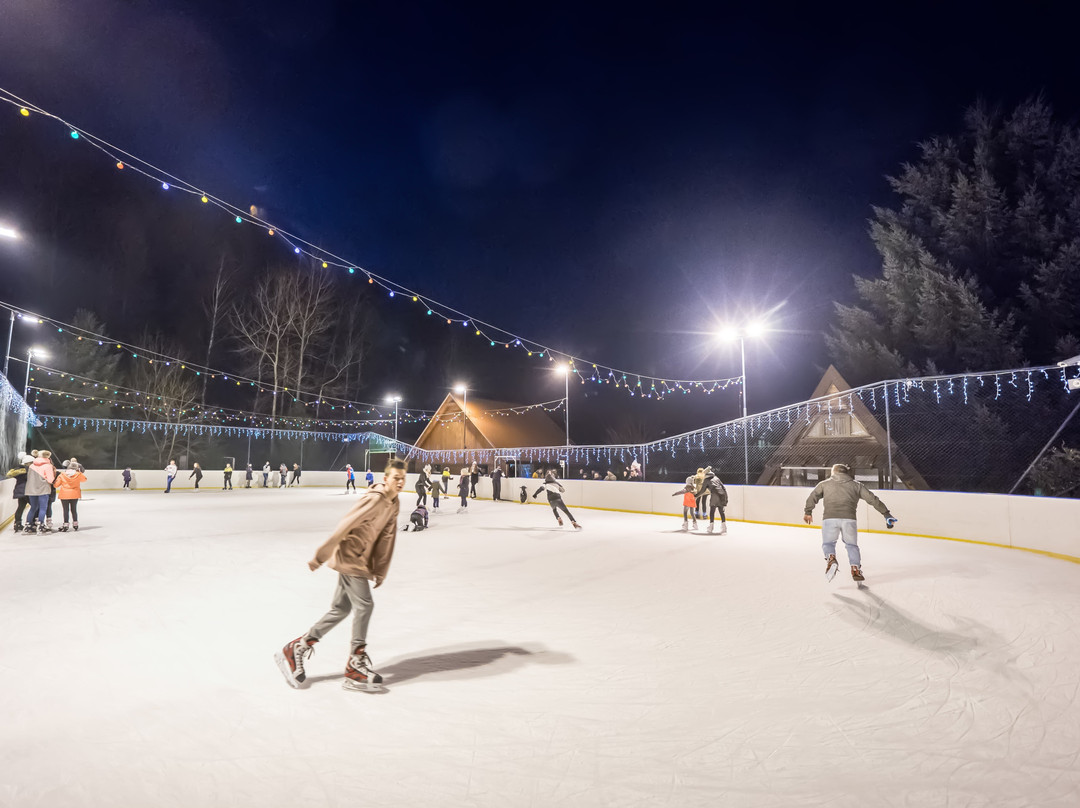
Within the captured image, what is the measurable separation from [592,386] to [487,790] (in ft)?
101

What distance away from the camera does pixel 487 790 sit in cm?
212

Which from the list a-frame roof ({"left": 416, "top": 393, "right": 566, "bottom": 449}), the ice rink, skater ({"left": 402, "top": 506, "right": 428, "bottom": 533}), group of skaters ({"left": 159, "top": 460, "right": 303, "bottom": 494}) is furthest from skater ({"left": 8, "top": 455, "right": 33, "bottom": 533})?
a-frame roof ({"left": 416, "top": 393, "right": 566, "bottom": 449})

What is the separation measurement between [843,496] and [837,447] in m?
→ 11.8

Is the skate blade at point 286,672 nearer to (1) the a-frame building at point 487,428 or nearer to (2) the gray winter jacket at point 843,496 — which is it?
(2) the gray winter jacket at point 843,496

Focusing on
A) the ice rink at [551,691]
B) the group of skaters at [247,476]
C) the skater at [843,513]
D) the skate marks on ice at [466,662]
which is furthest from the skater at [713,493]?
the group of skaters at [247,476]

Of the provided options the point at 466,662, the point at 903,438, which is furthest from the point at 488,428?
the point at 466,662

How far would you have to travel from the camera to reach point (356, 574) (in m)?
3.21

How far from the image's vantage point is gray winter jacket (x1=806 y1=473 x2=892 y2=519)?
621cm

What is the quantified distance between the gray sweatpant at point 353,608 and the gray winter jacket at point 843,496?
5.01m

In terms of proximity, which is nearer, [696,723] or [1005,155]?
[696,723]

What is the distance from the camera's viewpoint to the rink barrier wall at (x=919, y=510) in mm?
8453

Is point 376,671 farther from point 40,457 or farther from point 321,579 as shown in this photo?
point 40,457

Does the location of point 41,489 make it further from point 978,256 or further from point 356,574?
→ point 978,256

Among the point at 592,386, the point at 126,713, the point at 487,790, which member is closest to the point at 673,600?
the point at 487,790
